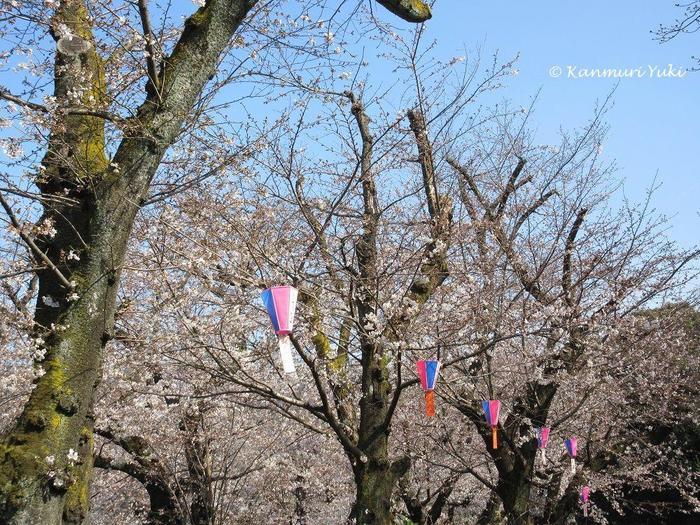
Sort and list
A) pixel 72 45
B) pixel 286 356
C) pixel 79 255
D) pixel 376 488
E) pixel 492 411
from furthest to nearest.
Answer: pixel 492 411
pixel 376 488
pixel 286 356
pixel 72 45
pixel 79 255

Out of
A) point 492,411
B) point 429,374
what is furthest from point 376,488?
point 492,411

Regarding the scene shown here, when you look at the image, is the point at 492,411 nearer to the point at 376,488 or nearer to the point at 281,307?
the point at 376,488

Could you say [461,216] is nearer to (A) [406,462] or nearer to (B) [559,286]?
(B) [559,286]

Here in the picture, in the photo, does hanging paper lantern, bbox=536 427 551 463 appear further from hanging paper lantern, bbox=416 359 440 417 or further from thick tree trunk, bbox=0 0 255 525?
thick tree trunk, bbox=0 0 255 525

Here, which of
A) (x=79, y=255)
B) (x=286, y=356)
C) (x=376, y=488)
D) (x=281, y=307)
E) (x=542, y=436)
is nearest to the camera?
(x=79, y=255)

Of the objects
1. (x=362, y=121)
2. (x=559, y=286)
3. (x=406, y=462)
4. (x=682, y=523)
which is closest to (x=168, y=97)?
(x=362, y=121)

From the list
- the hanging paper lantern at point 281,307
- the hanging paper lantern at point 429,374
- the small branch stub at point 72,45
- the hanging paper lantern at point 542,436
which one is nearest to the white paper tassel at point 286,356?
the hanging paper lantern at point 281,307

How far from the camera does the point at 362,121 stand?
7.69 m

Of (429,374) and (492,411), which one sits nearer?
(429,374)

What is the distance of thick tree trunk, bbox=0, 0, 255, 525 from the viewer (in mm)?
3557

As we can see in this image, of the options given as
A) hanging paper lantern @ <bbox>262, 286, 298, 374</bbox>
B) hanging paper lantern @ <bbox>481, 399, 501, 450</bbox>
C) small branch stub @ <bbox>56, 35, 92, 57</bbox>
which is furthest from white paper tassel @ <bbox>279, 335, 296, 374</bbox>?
hanging paper lantern @ <bbox>481, 399, 501, 450</bbox>

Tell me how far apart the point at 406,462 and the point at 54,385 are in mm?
4161

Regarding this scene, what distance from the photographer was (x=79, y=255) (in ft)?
13.1

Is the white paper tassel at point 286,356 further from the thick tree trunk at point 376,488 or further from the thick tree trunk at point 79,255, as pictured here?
the thick tree trunk at point 376,488
